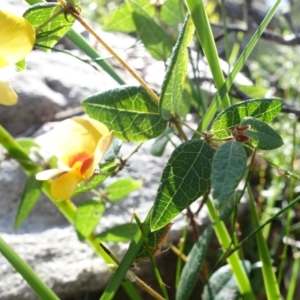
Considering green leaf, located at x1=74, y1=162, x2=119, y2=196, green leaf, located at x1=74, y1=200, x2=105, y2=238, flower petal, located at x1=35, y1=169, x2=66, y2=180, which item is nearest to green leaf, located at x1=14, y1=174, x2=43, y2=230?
green leaf, located at x1=74, y1=200, x2=105, y2=238

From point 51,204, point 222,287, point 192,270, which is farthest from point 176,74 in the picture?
point 51,204

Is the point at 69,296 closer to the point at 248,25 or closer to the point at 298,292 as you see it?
the point at 298,292

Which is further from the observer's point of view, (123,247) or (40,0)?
(123,247)

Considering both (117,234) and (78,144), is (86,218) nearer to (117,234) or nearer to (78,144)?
(117,234)

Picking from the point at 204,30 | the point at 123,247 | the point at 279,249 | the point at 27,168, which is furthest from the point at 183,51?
the point at 279,249

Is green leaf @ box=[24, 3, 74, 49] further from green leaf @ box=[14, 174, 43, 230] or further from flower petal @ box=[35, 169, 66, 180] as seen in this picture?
green leaf @ box=[14, 174, 43, 230]

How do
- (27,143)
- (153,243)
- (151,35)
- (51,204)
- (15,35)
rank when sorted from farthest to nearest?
(51,204), (27,143), (151,35), (153,243), (15,35)
